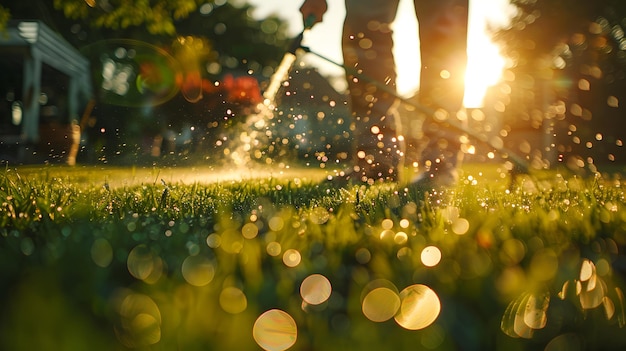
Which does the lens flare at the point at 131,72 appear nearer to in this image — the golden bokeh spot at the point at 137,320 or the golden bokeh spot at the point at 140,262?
the golden bokeh spot at the point at 140,262

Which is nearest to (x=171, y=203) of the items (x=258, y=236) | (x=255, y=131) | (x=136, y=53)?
(x=258, y=236)

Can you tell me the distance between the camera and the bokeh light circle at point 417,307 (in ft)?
3.33

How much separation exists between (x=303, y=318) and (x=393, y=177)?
2973mm

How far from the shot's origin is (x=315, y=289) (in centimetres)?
123

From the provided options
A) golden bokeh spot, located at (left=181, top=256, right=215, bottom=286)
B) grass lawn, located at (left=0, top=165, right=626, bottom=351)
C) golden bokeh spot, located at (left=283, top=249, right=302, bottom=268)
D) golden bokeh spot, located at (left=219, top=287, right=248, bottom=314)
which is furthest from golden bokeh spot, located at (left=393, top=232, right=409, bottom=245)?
golden bokeh spot, located at (left=219, top=287, right=248, bottom=314)

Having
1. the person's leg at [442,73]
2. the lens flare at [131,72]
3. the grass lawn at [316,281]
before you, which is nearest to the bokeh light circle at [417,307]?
the grass lawn at [316,281]

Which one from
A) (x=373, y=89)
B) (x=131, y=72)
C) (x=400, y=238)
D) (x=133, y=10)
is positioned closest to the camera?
(x=400, y=238)

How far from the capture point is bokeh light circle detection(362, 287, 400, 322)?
1.04m

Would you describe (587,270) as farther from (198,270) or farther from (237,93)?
(237,93)

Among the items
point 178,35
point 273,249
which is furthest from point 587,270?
point 178,35

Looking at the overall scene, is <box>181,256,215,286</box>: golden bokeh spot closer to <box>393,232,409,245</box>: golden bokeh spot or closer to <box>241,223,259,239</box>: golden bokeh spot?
<box>241,223,259,239</box>: golden bokeh spot

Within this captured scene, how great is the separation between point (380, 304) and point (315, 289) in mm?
172

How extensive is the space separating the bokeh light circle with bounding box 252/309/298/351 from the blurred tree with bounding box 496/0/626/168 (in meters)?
20.0

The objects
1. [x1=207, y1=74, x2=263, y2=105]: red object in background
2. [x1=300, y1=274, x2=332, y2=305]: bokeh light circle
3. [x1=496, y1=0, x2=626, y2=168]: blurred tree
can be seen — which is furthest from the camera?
[x1=496, y1=0, x2=626, y2=168]: blurred tree
